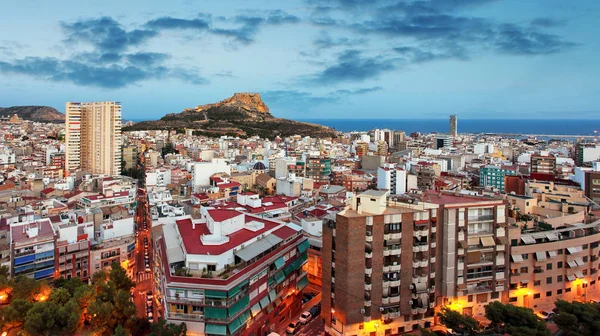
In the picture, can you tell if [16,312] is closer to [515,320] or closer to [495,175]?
[515,320]

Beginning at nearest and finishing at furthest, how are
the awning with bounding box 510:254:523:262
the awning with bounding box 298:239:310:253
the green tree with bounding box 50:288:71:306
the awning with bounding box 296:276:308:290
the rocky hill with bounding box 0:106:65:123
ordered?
the green tree with bounding box 50:288:71:306, the awning with bounding box 510:254:523:262, the awning with bounding box 296:276:308:290, the awning with bounding box 298:239:310:253, the rocky hill with bounding box 0:106:65:123

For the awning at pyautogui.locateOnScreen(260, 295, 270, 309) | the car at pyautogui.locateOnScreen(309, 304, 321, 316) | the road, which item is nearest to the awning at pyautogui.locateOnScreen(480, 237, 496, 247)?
the car at pyautogui.locateOnScreen(309, 304, 321, 316)

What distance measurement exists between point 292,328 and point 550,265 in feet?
28.4

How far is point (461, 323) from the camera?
11.5 metres

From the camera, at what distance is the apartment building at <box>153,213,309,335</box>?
39.1 feet

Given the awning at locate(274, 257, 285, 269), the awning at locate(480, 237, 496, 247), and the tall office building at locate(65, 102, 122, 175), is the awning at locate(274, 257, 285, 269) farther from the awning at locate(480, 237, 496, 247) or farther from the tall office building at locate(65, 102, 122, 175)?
the tall office building at locate(65, 102, 122, 175)

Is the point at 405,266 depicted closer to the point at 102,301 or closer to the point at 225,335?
the point at 225,335

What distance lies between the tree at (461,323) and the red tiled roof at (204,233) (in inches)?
248

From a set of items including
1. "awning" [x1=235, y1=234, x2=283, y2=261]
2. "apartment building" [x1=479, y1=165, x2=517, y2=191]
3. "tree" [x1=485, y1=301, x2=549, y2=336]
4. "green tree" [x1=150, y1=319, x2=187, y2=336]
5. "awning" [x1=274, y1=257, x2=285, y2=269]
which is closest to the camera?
"tree" [x1=485, y1=301, x2=549, y2=336]

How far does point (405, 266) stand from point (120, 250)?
1239 centimetres

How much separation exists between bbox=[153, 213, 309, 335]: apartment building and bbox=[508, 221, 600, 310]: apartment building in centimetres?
715

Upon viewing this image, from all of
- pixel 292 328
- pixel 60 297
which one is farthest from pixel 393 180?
pixel 60 297

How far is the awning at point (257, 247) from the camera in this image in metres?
12.9

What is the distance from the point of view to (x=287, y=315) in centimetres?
1475
